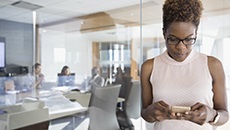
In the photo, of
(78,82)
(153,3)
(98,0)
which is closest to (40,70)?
(78,82)

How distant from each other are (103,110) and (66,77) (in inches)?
47.2

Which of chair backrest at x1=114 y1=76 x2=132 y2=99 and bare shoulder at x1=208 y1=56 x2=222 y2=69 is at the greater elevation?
bare shoulder at x1=208 y1=56 x2=222 y2=69

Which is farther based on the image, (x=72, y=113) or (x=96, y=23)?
(x=96, y=23)

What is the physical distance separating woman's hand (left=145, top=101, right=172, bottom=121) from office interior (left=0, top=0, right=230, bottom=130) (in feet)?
7.48

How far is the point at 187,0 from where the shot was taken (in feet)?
2.68

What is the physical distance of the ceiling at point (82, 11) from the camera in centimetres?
331

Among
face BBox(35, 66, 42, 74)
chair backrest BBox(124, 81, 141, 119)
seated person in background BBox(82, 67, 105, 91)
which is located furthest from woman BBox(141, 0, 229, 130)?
face BBox(35, 66, 42, 74)

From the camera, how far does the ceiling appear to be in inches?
130

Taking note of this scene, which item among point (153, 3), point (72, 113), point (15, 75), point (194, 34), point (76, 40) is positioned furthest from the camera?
point (76, 40)

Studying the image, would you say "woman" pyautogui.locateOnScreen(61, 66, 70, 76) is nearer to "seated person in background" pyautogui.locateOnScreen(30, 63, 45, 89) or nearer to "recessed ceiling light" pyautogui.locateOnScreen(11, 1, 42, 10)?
"seated person in background" pyautogui.locateOnScreen(30, 63, 45, 89)

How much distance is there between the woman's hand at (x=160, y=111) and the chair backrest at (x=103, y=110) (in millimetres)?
2046

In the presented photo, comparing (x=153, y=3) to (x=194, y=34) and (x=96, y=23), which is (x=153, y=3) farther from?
(x=194, y=34)

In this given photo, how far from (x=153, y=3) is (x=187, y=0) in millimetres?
2574

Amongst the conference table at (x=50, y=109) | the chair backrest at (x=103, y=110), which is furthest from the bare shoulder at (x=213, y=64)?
the chair backrest at (x=103, y=110)
